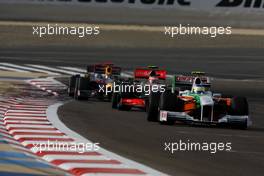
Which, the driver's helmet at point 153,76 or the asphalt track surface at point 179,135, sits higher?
the driver's helmet at point 153,76

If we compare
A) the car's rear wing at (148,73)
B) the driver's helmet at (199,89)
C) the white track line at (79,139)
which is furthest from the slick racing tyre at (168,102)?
the car's rear wing at (148,73)

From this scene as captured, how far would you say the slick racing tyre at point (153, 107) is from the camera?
716 inches

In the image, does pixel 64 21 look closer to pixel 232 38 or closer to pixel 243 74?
pixel 232 38

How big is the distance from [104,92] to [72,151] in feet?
41.2

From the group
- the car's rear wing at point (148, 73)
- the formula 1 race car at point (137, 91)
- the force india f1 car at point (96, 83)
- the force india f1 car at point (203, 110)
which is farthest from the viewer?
the force india f1 car at point (96, 83)

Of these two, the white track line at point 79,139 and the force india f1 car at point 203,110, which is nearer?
the white track line at point 79,139

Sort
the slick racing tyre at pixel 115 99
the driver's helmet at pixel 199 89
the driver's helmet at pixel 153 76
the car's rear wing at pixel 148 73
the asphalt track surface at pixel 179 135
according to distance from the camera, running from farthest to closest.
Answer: the slick racing tyre at pixel 115 99 → the car's rear wing at pixel 148 73 → the driver's helmet at pixel 153 76 → the driver's helmet at pixel 199 89 → the asphalt track surface at pixel 179 135

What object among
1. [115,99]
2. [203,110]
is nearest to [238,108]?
[203,110]

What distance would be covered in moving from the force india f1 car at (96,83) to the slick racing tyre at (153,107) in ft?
20.9

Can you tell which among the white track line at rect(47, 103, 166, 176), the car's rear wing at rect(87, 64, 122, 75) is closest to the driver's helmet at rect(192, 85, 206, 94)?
the white track line at rect(47, 103, 166, 176)

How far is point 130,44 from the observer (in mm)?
47438

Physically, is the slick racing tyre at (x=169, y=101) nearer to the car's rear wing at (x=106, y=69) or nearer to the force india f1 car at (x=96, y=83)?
the force india f1 car at (x=96, y=83)

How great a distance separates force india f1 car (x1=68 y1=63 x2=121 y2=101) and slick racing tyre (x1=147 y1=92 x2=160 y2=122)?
6356 millimetres

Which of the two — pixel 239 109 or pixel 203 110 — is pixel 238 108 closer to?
pixel 239 109
